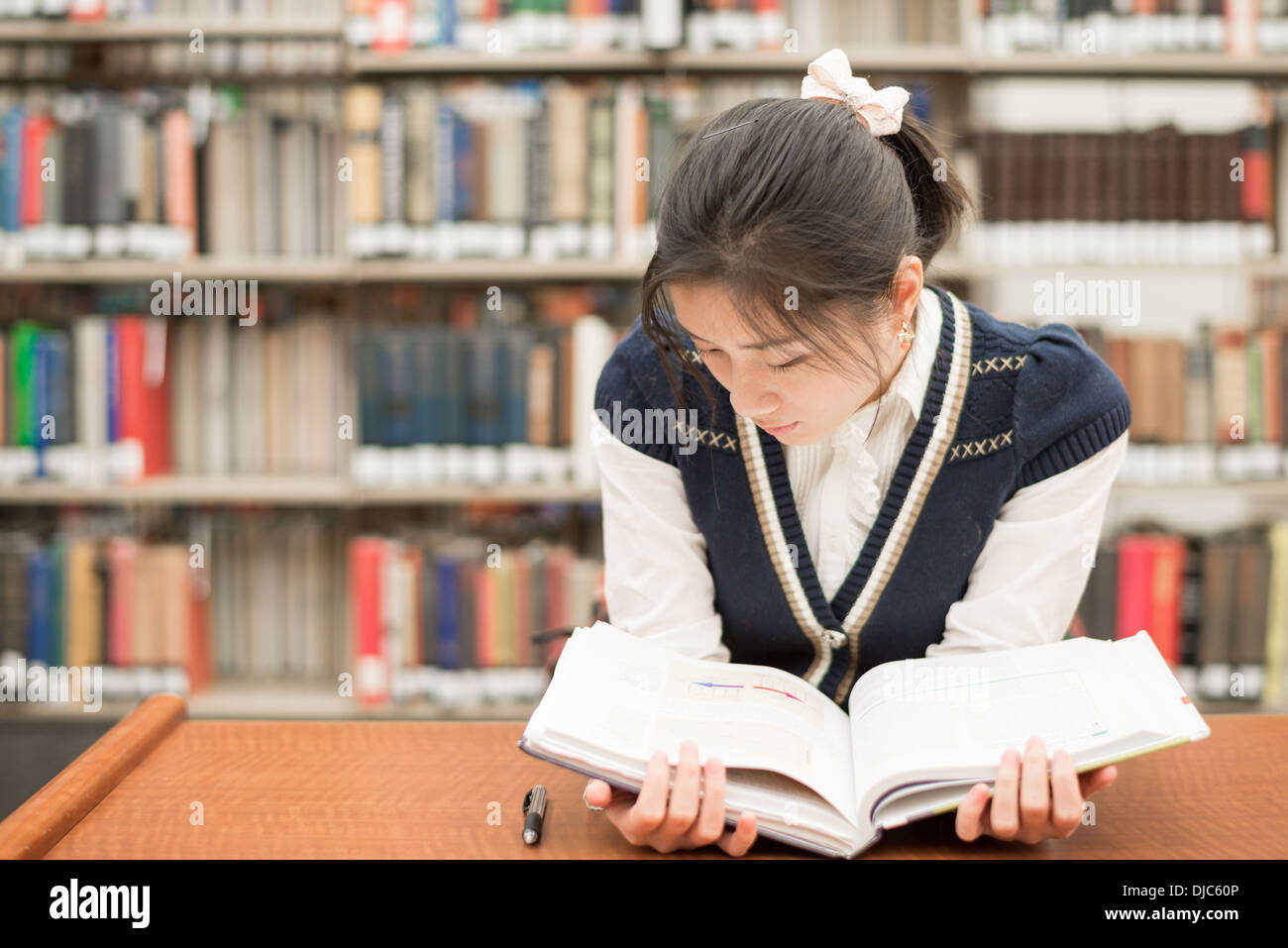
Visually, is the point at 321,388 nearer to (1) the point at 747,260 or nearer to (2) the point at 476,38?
(2) the point at 476,38

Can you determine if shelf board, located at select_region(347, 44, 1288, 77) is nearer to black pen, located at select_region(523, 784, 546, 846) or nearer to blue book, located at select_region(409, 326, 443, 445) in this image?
blue book, located at select_region(409, 326, 443, 445)

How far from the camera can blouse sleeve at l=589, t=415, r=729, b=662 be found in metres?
0.92

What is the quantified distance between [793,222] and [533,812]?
0.43m

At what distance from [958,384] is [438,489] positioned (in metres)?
1.13

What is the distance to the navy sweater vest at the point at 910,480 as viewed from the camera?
91 centimetres

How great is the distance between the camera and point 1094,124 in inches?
85.9

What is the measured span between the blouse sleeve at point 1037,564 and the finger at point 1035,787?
29 cm

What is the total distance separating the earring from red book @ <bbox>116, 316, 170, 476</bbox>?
1.49 m

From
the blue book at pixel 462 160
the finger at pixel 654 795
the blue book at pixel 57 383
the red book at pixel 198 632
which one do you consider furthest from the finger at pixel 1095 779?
the blue book at pixel 57 383

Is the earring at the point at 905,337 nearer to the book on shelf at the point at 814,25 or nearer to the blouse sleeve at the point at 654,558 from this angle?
the blouse sleeve at the point at 654,558

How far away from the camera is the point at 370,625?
1914 millimetres

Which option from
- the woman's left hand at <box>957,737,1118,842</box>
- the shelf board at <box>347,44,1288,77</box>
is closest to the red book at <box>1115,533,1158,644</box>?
the shelf board at <box>347,44,1288,77</box>

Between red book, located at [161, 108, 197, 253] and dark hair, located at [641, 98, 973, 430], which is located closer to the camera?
dark hair, located at [641, 98, 973, 430]

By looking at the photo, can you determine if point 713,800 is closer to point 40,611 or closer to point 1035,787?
point 1035,787
